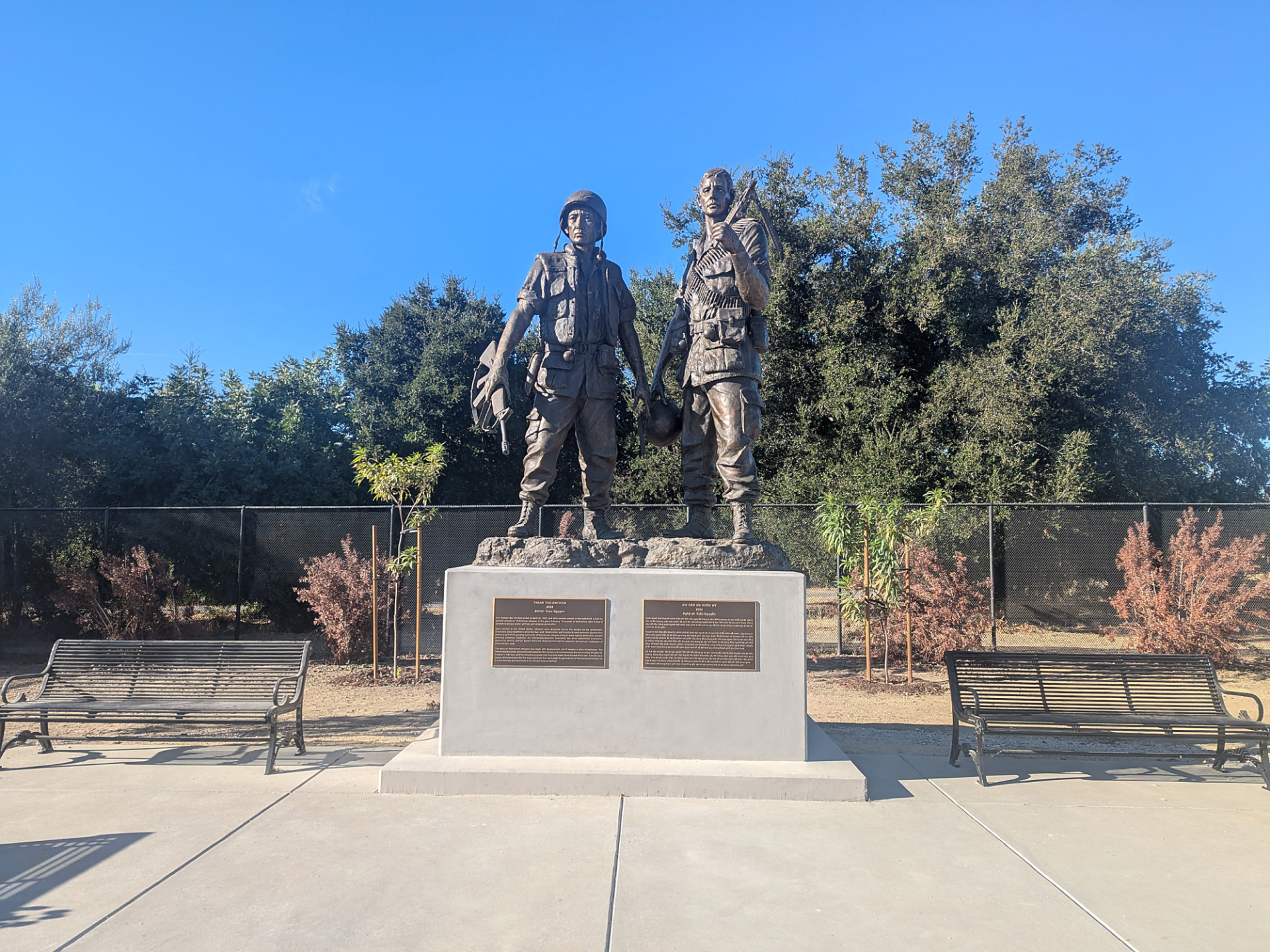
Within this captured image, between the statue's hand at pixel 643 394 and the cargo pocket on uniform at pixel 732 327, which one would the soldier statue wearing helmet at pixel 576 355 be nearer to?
the statue's hand at pixel 643 394

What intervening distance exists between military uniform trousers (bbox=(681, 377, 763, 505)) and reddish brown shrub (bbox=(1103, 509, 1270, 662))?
27.3 feet

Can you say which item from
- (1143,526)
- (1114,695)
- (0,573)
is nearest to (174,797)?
(1114,695)

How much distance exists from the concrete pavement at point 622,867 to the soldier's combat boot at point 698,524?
1963mm

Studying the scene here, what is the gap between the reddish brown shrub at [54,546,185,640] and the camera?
38.1 ft

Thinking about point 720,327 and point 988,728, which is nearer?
point 988,728

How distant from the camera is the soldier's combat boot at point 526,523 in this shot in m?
5.72

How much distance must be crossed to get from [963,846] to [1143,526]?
9280 millimetres

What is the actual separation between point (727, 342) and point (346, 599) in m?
8.02

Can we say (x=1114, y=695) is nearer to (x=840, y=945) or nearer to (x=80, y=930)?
(x=840, y=945)

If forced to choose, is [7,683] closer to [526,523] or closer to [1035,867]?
[526,523]

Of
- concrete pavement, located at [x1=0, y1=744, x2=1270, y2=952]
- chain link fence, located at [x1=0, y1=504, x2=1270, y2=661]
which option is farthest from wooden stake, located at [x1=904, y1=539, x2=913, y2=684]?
concrete pavement, located at [x1=0, y1=744, x2=1270, y2=952]

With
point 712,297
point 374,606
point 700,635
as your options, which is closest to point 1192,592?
point 712,297

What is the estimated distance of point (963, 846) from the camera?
394 centimetres

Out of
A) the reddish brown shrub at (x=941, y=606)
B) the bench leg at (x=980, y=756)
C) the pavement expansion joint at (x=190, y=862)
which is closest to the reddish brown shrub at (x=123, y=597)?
the pavement expansion joint at (x=190, y=862)
